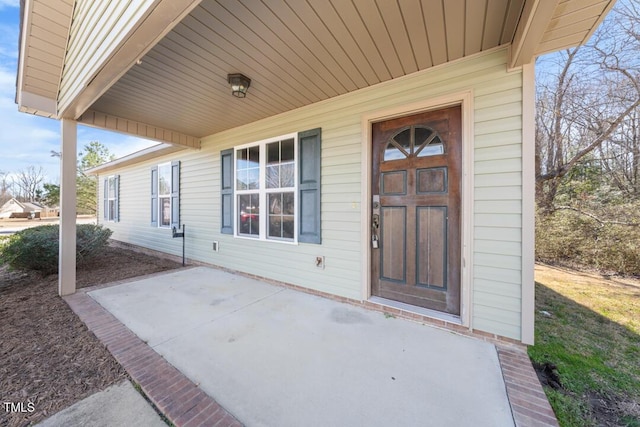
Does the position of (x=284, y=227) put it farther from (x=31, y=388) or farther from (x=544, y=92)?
(x=544, y=92)

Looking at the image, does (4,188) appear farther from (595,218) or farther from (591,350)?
(595,218)

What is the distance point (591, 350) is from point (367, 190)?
8.19ft

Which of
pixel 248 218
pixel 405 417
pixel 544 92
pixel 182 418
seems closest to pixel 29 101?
pixel 248 218

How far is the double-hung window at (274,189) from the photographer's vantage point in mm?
3523

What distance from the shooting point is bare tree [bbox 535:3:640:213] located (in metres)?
4.91

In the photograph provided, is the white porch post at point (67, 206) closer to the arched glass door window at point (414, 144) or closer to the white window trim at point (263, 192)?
the white window trim at point (263, 192)

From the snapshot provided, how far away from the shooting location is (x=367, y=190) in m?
3.01

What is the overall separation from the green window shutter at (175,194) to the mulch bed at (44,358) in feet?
7.63

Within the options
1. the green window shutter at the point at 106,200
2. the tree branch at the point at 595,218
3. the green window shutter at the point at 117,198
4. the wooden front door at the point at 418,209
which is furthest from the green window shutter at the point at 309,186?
the green window shutter at the point at 106,200

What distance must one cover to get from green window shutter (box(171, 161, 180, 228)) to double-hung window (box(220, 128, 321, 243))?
5.41 feet

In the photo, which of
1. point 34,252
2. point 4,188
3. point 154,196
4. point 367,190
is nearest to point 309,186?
point 367,190

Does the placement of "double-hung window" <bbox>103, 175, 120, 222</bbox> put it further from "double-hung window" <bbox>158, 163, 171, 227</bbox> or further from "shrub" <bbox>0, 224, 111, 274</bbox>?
"shrub" <bbox>0, 224, 111, 274</bbox>

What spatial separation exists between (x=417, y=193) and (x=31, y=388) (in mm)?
3564

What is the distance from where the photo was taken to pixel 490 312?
231cm
